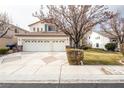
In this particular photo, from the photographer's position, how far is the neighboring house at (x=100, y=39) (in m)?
35.8

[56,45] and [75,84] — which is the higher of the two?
[56,45]

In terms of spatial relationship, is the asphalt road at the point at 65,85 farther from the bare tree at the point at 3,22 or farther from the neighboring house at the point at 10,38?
the bare tree at the point at 3,22

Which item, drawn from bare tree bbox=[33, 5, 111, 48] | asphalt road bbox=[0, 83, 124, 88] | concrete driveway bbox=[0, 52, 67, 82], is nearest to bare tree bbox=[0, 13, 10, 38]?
bare tree bbox=[33, 5, 111, 48]

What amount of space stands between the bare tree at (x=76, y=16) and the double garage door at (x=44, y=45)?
6.56m

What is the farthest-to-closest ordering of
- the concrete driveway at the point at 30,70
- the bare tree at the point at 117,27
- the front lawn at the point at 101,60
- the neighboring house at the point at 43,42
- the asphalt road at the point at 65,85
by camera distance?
the bare tree at the point at 117,27 → the neighboring house at the point at 43,42 → the front lawn at the point at 101,60 → the concrete driveway at the point at 30,70 → the asphalt road at the point at 65,85

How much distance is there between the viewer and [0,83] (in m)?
8.13

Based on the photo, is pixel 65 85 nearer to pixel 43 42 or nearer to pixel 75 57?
pixel 75 57

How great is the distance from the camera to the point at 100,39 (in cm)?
3841

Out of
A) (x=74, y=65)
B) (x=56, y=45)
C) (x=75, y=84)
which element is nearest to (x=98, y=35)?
(x=56, y=45)

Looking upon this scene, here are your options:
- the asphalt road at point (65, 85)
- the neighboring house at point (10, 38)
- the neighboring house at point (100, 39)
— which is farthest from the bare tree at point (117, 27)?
the asphalt road at point (65, 85)

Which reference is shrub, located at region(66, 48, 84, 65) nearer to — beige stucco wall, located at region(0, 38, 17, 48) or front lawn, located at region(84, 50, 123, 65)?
front lawn, located at region(84, 50, 123, 65)

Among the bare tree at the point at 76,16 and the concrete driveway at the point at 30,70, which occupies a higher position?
the bare tree at the point at 76,16
